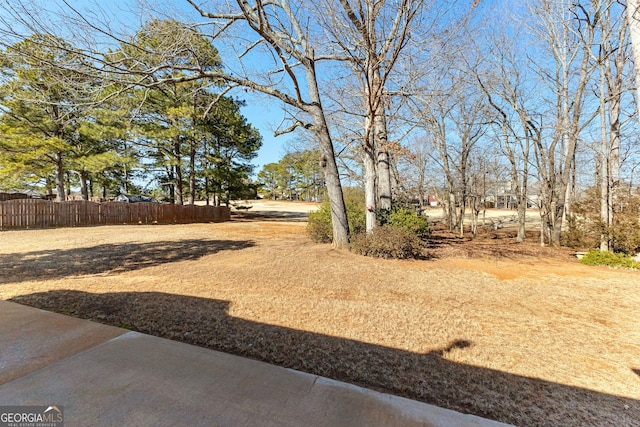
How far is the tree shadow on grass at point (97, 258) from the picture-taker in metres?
4.90

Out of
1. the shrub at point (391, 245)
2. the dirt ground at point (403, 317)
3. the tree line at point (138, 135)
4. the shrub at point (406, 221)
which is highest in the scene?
the tree line at point (138, 135)

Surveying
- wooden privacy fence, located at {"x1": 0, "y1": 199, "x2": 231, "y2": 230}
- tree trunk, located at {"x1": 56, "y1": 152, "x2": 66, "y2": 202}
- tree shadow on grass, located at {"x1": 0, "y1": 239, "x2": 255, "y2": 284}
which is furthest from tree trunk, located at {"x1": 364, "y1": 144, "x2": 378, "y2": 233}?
tree trunk, located at {"x1": 56, "y1": 152, "x2": 66, "y2": 202}

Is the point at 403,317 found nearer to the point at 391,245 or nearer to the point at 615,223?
the point at 391,245

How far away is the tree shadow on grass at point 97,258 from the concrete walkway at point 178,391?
3.38 m

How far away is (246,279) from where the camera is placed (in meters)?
4.70

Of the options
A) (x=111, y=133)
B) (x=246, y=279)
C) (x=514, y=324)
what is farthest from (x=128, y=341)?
(x=111, y=133)

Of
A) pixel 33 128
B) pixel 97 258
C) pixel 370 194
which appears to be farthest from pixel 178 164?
pixel 370 194

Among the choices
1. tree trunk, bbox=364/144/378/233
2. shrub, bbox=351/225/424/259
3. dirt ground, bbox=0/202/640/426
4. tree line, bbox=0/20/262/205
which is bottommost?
dirt ground, bbox=0/202/640/426

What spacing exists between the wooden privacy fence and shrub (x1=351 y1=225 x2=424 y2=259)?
1486 centimetres

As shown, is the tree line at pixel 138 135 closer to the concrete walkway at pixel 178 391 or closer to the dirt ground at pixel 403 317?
the dirt ground at pixel 403 317

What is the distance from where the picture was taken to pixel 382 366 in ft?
7.41

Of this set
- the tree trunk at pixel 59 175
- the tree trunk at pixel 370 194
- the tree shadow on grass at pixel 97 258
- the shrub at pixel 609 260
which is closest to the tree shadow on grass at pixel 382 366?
the tree shadow on grass at pixel 97 258

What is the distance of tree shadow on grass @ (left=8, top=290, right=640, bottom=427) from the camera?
181cm

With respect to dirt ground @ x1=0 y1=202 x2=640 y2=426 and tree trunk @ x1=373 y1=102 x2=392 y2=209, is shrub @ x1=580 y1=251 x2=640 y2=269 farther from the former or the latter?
tree trunk @ x1=373 y1=102 x2=392 y2=209
